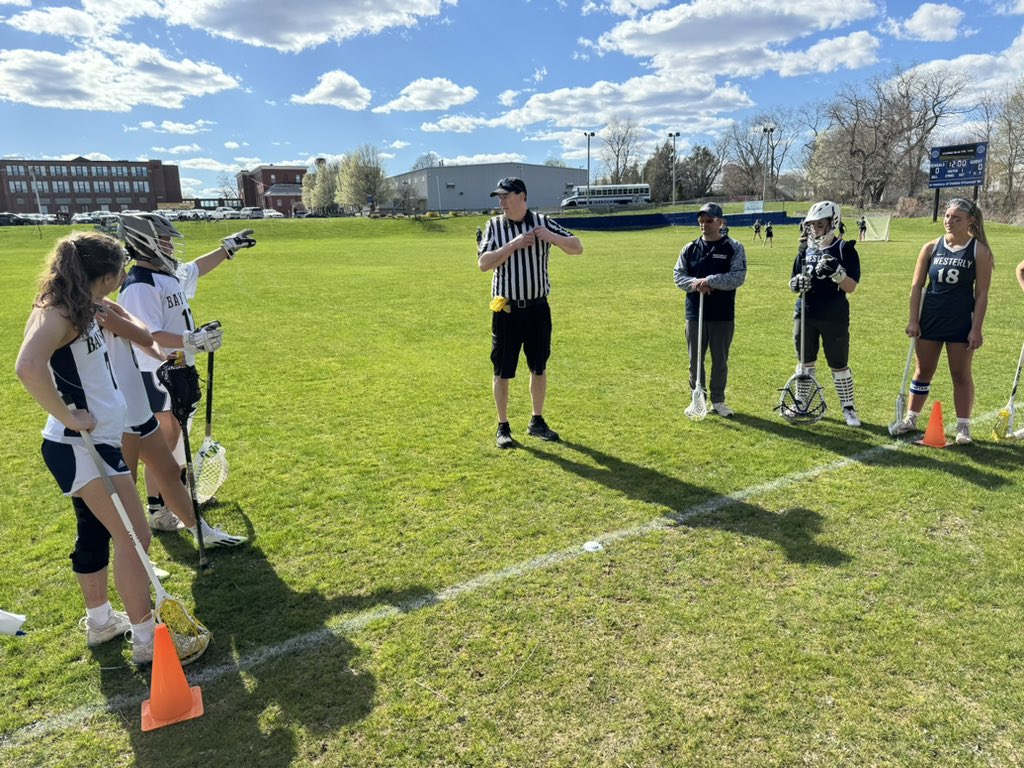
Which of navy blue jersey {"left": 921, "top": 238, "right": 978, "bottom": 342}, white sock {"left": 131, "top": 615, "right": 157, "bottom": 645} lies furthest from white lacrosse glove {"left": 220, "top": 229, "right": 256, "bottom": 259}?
navy blue jersey {"left": 921, "top": 238, "right": 978, "bottom": 342}

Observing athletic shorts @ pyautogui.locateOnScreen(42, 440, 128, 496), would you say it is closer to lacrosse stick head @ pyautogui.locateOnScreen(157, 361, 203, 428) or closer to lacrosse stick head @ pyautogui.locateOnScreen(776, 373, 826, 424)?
lacrosse stick head @ pyautogui.locateOnScreen(157, 361, 203, 428)

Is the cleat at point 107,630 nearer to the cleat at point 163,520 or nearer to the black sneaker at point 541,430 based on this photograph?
the cleat at point 163,520

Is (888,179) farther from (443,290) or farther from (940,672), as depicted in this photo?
(940,672)

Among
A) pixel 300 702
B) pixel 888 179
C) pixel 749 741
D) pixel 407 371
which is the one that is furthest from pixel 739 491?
pixel 888 179

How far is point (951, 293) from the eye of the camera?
5664 mm

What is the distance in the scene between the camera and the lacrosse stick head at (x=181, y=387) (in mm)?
3873

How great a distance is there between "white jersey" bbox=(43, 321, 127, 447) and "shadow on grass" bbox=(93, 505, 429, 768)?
1.20 meters

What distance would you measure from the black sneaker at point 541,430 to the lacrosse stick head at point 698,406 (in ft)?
4.98

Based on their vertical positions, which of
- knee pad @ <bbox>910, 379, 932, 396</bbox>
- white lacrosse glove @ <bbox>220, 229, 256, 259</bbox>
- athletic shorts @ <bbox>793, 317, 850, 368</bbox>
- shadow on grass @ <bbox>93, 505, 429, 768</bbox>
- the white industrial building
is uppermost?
the white industrial building

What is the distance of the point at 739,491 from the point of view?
16.5ft

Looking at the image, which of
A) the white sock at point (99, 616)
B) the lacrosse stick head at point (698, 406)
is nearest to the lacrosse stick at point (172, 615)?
the white sock at point (99, 616)

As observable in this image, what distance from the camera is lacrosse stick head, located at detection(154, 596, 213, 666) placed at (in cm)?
317

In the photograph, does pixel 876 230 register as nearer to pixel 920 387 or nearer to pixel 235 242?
pixel 920 387

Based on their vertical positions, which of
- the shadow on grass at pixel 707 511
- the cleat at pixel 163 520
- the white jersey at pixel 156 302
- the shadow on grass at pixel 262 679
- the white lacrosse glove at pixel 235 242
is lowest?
the shadow on grass at pixel 262 679
